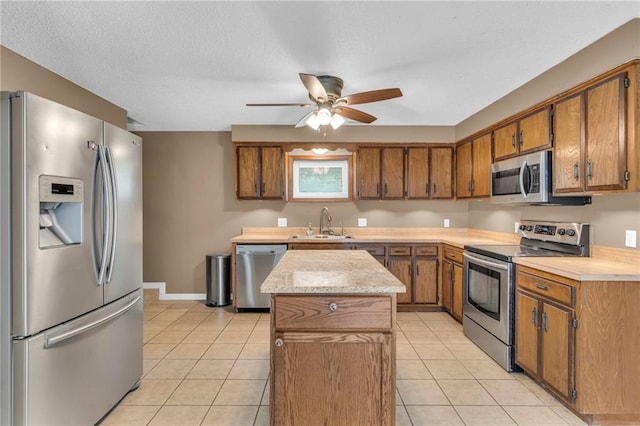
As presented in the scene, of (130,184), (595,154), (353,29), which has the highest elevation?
(353,29)

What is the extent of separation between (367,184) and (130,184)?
2.94 metres

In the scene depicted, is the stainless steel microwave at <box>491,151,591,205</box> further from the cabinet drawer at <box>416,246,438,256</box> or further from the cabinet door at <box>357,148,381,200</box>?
the cabinet door at <box>357,148,381,200</box>

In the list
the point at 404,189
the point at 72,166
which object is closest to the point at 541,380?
the point at 404,189

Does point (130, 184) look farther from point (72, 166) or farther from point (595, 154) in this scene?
point (595, 154)

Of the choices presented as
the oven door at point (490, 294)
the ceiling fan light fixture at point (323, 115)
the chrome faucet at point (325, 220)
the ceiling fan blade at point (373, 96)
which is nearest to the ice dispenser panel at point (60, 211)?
the ceiling fan light fixture at point (323, 115)

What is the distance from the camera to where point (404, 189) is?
14.5 feet

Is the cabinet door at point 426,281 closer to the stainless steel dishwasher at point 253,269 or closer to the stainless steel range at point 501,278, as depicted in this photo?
the stainless steel range at point 501,278

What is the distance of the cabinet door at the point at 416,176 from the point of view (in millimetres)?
4430

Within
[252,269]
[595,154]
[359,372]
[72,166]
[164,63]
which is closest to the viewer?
[359,372]

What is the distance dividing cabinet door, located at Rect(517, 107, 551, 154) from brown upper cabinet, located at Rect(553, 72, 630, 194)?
10cm

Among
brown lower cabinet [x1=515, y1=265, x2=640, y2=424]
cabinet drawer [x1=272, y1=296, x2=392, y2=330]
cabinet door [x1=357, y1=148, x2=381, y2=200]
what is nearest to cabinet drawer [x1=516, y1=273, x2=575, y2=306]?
brown lower cabinet [x1=515, y1=265, x2=640, y2=424]

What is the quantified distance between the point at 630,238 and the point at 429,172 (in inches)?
95.2

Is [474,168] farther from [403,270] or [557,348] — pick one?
[557,348]

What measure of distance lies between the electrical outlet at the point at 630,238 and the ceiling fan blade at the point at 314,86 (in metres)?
2.38
